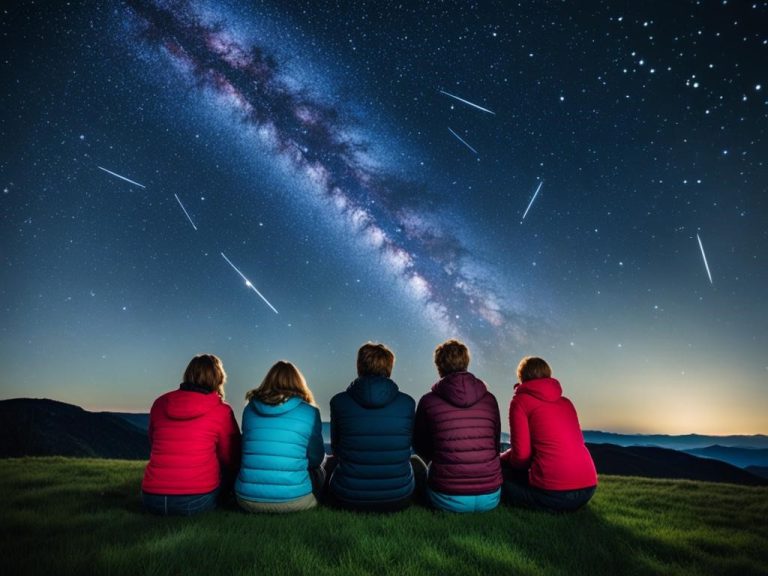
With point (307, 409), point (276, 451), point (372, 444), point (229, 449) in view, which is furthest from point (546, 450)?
point (229, 449)

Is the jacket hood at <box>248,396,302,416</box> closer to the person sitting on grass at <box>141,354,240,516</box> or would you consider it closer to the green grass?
the person sitting on grass at <box>141,354,240,516</box>

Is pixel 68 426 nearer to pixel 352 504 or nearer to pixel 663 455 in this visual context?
pixel 352 504

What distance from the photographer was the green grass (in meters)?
3.15

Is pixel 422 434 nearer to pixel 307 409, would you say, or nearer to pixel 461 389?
pixel 461 389

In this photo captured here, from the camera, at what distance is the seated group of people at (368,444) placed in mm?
4449

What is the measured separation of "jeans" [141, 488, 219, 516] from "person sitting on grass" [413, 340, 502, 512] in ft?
8.59

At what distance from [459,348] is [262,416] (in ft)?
8.11

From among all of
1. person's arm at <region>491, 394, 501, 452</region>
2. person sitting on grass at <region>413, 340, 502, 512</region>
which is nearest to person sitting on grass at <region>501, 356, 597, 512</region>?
person's arm at <region>491, 394, 501, 452</region>

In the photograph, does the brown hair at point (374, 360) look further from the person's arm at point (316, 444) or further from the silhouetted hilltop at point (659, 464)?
the silhouetted hilltop at point (659, 464)

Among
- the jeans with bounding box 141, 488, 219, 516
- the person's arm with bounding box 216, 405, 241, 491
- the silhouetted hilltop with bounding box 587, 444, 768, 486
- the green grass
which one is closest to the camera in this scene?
the green grass

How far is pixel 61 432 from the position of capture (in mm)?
118812

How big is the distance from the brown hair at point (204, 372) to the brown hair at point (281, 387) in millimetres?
404

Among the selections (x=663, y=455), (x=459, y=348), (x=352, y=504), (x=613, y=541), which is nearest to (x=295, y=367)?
(x=352, y=504)

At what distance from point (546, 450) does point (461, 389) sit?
1245 mm
